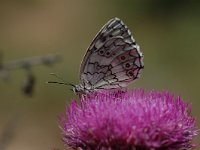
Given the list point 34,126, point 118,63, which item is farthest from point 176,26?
point 118,63

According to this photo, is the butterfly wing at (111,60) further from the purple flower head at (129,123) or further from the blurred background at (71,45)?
the blurred background at (71,45)

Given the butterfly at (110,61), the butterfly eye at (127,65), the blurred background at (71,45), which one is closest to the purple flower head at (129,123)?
the butterfly at (110,61)

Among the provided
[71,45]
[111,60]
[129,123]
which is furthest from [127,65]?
[71,45]

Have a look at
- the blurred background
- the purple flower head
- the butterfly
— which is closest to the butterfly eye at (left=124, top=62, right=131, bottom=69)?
the butterfly

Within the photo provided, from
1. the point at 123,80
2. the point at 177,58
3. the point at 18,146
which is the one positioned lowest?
the point at 18,146

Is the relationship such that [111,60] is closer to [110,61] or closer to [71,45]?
[110,61]

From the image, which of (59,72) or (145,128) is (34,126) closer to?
(59,72)
